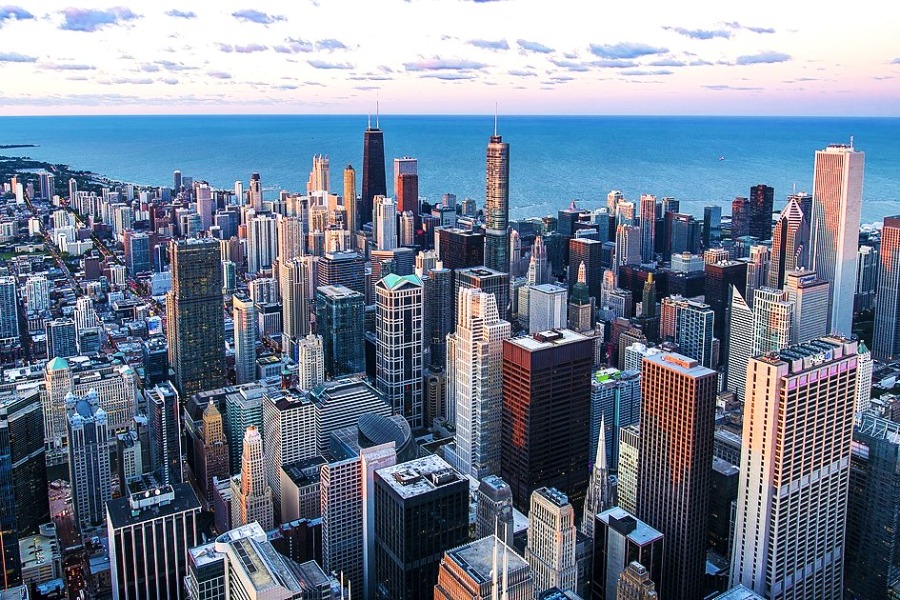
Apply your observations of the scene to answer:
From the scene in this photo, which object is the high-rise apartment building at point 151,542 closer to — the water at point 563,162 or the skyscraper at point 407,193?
the skyscraper at point 407,193

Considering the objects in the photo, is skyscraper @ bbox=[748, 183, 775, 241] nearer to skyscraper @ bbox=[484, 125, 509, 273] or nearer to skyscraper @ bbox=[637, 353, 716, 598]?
skyscraper @ bbox=[484, 125, 509, 273]

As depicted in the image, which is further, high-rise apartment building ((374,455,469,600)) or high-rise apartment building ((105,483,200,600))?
high-rise apartment building ((105,483,200,600))

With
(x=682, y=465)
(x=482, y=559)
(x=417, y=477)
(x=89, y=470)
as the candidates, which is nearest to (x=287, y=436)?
(x=89, y=470)

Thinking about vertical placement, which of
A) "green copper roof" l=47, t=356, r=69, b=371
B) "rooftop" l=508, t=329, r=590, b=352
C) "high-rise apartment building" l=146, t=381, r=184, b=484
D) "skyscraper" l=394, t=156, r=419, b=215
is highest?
"skyscraper" l=394, t=156, r=419, b=215

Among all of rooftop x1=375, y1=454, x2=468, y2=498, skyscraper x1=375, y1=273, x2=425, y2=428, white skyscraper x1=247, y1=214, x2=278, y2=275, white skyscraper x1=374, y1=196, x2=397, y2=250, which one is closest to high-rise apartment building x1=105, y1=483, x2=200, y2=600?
rooftop x1=375, y1=454, x2=468, y2=498

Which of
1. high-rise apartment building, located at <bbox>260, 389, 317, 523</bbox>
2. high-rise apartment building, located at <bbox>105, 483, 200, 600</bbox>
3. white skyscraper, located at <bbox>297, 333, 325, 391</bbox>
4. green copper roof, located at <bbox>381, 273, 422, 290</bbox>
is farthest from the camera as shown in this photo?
green copper roof, located at <bbox>381, 273, 422, 290</bbox>

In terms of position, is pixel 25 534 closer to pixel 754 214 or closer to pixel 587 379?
pixel 587 379

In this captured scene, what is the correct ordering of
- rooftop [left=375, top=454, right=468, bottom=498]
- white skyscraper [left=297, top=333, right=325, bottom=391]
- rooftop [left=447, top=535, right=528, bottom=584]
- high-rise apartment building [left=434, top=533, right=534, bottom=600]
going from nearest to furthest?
high-rise apartment building [left=434, top=533, right=534, bottom=600] < rooftop [left=447, top=535, right=528, bottom=584] < rooftop [left=375, top=454, right=468, bottom=498] < white skyscraper [left=297, top=333, right=325, bottom=391]
